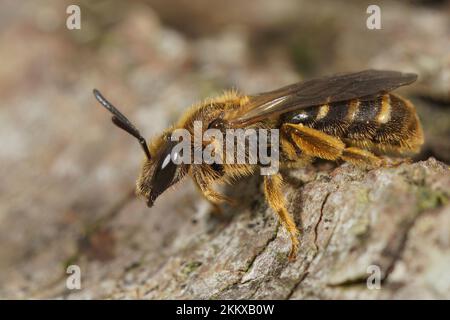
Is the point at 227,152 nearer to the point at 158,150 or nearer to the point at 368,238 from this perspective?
the point at 158,150

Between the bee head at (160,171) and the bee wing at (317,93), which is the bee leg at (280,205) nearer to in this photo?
the bee wing at (317,93)

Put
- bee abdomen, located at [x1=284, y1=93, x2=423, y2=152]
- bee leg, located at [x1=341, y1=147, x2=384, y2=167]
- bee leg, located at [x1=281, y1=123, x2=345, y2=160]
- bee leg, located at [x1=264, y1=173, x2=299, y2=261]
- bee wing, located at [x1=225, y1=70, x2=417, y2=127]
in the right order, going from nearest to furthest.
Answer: bee leg, located at [x1=264, y1=173, x2=299, y2=261] < bee leg, located at [x1=341, y1=147, x2=384, y2=167] < bee leg, located at [x1=281, y1=123, x2=345, y2=160] < bee wing, located at [x1=225, y1=70, x2=417, y2=127] < bee abdomen, located at [x1=284, y1=93, x2=423, y2=152]

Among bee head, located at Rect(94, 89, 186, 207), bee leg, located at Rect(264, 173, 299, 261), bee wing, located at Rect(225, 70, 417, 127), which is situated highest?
bee wing, located at Rect(225, 70, 417, 127)

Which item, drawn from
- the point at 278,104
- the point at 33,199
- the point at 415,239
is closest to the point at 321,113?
the point at 278,104

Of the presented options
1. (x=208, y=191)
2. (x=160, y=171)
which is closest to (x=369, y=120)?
(x=208, y=191)

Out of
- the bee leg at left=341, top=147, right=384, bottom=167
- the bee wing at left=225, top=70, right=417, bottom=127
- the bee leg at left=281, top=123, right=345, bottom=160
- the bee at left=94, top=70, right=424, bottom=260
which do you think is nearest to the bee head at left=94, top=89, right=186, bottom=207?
the bee at left=94, top=70, right=424, bottom=260

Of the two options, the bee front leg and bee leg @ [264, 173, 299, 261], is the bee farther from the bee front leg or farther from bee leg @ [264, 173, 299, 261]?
bee leg @ [264, 173, 299, 261]

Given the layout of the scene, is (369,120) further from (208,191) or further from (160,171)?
(160,171)
